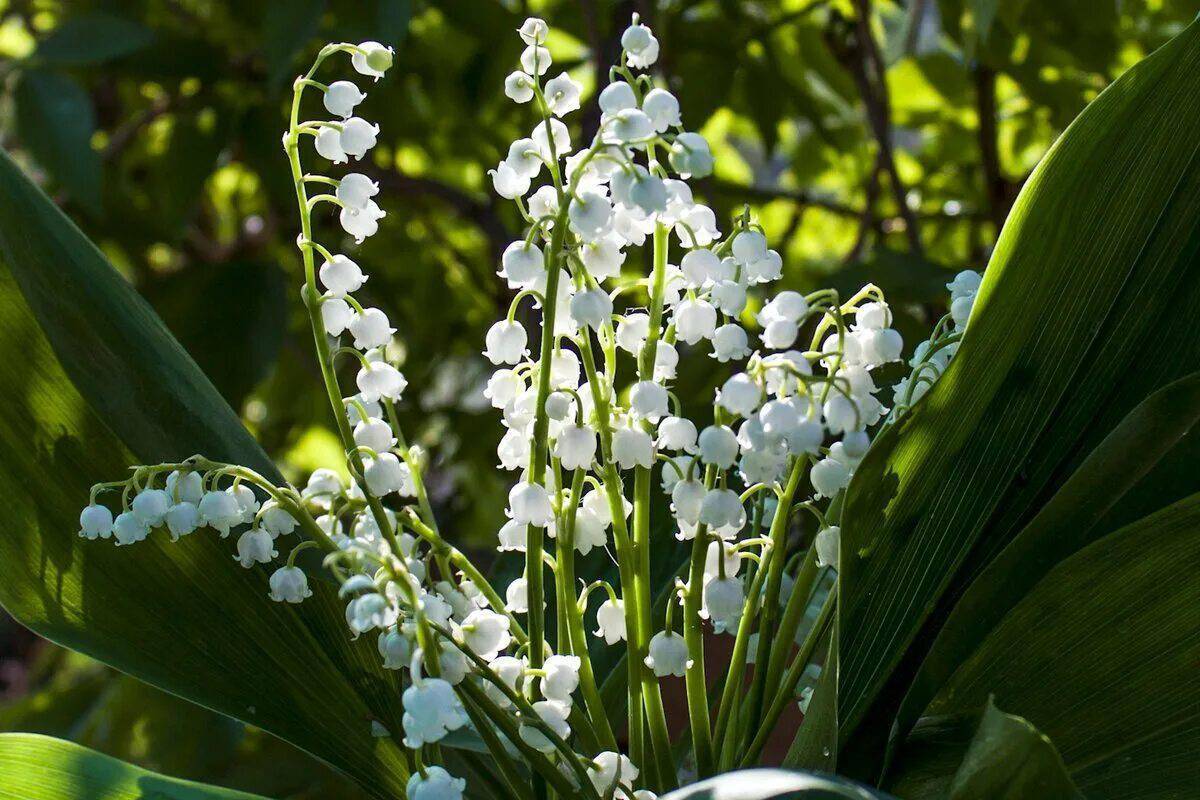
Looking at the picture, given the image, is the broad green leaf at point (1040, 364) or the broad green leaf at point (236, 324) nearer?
the broad green leaf at point (1040, 364)

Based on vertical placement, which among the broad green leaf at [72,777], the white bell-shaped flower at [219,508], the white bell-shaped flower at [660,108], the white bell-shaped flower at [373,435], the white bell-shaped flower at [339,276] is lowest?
the broad green leaf at [72,777]

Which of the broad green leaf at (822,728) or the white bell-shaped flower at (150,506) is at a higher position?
the white bell-shaped flower at (150,506)

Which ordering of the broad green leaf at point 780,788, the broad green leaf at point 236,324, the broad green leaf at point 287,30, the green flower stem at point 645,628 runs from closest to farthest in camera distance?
the broad green leaf at point 780,788
the green flower stem at point 645,628
the broad green leaf at point 287,30
the broad green leaf at point 236,324

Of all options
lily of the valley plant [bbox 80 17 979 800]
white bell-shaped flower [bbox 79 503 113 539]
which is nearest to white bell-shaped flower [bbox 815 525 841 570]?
lily of the valley plant [bbox 80 17 979 800]

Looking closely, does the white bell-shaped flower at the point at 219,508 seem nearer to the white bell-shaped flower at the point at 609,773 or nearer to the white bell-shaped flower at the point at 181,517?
the white bell-shaped flower at the point at 181,517

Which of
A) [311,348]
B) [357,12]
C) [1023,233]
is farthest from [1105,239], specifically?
[311,348]

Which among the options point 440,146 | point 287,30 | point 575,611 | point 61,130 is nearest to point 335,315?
point 575,611

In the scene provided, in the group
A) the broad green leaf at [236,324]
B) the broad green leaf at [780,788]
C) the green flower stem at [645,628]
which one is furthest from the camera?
the broad green leaf at [236,324]

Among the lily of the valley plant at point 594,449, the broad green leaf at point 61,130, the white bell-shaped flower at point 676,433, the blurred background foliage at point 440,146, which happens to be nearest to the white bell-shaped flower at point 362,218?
the lily of the valley plant at point 594,449
